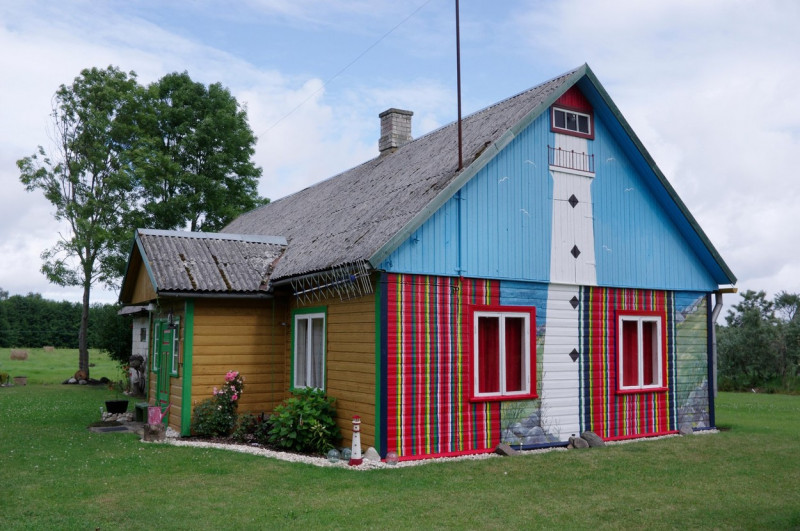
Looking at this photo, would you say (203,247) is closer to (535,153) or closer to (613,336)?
(535,153)

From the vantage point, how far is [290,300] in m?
13.8

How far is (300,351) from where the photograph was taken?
43.9 feet

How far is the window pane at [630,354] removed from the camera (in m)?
13.6

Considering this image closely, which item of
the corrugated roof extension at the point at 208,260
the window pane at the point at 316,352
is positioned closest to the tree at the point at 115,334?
the corrugated roof extension at the point at 208,260

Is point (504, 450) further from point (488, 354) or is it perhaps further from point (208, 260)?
point (208, 260)

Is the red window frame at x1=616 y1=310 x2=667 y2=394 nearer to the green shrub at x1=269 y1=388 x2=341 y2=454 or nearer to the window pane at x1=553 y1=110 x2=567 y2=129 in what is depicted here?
the window pane at x1=553 y1=110 x2=567 y2=129

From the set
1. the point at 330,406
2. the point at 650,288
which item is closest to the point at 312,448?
the point at 330,406

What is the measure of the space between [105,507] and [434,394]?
4955 mm

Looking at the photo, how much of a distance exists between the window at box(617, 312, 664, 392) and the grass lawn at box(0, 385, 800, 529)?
4.09ft

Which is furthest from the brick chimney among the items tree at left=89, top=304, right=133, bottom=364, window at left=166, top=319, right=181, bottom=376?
tree at left=89, top=304, right=133, bottom=364

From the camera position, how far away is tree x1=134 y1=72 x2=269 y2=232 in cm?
3038

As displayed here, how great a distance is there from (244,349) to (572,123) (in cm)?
735

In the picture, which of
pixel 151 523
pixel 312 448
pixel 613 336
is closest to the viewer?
pixel 151 523

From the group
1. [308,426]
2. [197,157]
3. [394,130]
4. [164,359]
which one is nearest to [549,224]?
Result: [308,426]
